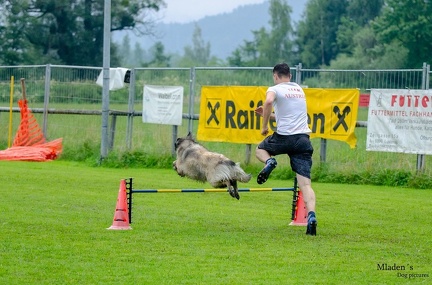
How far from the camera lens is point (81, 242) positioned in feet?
31.8

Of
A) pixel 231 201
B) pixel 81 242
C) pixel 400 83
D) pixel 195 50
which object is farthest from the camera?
pixel 195 50

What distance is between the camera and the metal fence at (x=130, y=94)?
18.4m

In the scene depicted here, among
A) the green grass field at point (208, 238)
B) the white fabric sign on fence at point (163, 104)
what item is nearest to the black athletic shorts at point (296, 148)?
the green grass field at point (208, 238)

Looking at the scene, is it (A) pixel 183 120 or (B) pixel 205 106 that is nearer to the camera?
(B) pixel 205 106

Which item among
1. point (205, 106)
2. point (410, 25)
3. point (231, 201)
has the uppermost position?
point (410, 25)

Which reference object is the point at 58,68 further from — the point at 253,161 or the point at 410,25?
the point at 410,25

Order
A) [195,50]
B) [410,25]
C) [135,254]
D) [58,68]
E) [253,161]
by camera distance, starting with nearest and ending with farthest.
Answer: [135,254] < [253,161] < [58,68] < [410,25] < [195,50]

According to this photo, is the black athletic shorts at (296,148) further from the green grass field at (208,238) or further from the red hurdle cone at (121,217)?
the red hurdle cone at (121,217)

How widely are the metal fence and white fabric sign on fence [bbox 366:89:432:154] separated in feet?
1.46

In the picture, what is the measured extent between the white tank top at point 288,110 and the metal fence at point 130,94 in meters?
7.14

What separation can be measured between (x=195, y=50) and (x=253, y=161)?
154795mm

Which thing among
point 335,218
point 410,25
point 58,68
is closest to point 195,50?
point 410,25

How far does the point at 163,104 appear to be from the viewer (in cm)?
2069

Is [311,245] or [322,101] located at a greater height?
[322,101]
